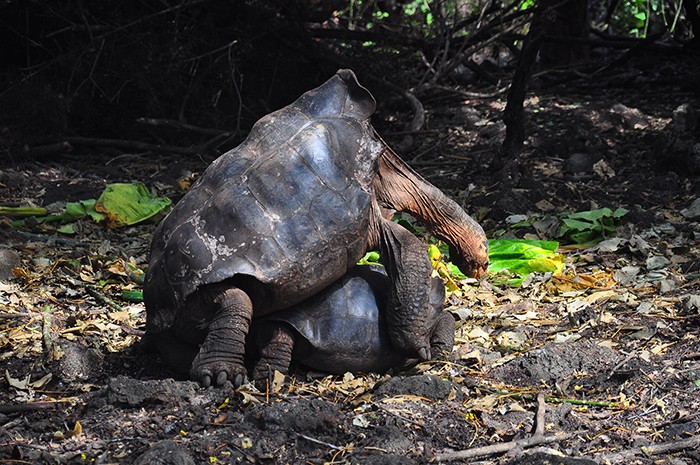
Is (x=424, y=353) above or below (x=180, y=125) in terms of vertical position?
below

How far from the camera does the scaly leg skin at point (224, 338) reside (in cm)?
414

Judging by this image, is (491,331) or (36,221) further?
(36,221)

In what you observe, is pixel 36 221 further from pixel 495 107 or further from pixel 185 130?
pixel 495 107

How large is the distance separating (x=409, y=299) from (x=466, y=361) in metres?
0.51

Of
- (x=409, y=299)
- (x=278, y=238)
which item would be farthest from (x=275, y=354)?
(x=409, y=299)

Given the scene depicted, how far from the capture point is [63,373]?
4.52m

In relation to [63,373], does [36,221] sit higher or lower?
higher

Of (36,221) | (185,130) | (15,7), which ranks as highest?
(15,7)

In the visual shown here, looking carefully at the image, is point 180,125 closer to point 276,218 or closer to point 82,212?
point 82,212

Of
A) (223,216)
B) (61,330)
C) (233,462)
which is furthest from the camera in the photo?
(61,330)

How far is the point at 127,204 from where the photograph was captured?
743 centimetres

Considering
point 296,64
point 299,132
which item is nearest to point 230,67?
point 296,64

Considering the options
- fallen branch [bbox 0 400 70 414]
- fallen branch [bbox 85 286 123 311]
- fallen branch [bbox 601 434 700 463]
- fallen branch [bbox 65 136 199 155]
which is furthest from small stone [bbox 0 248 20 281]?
fallen branch [bbox 601 434 700 463]

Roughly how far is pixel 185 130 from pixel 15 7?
2.14 metres
